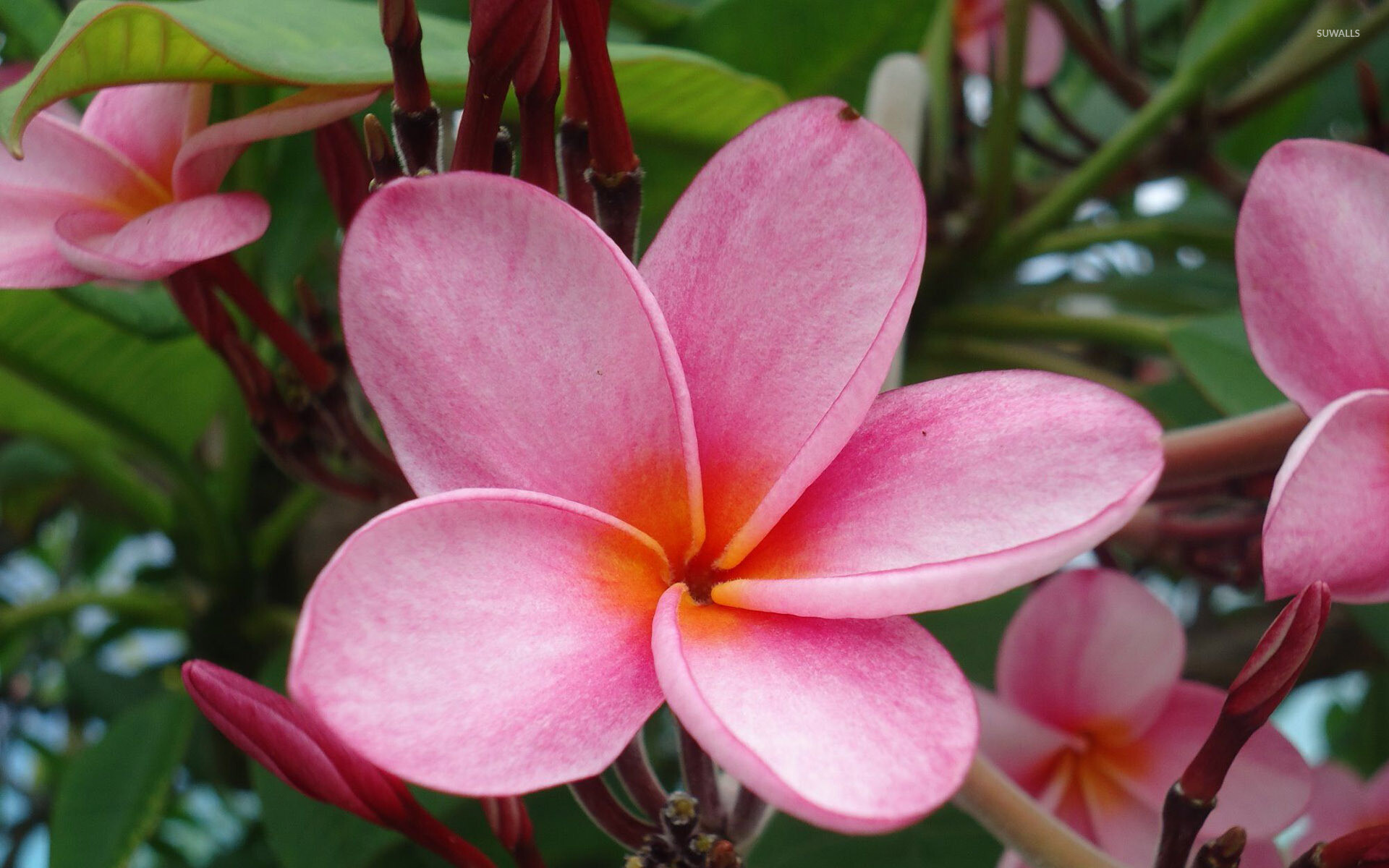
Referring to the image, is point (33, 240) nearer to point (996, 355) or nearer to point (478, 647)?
point (478, 647)

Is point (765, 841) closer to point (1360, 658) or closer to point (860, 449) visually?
point (860, 449)

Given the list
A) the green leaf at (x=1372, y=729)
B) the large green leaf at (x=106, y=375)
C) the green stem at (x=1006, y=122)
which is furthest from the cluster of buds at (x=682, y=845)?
the green leaf at (x=1372, y=729)

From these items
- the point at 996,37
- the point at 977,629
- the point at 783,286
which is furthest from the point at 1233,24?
the point at 783,286

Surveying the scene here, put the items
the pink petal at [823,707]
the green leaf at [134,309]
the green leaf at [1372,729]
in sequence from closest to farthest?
1. the pink petal at [823,707]
2. the green leaf at [134,309]
3. the green leaf at [1372,729]

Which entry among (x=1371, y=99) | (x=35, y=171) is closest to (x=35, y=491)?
(x=35, y=171)

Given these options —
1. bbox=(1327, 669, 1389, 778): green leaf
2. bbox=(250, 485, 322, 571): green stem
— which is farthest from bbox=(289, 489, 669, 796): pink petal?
bbox=(1327, 669, 1389, 778): green leaf

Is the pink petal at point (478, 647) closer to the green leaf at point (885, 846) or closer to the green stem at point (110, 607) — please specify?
the green leaf at point (885, 846)

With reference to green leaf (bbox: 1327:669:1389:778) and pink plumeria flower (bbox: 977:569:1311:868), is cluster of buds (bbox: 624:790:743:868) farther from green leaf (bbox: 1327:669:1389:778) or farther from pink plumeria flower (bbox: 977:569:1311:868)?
green leaf (bbox: 1327:669:1389:778)
